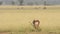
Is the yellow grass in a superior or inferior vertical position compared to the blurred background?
inferior

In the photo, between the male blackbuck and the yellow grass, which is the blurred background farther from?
the male blackbuck

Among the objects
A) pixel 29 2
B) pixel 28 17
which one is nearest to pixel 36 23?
pixel 28 17

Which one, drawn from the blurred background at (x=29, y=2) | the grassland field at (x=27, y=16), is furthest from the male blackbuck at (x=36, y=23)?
the blurred background at (x=29, y=2)

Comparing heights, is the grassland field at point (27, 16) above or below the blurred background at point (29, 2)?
below

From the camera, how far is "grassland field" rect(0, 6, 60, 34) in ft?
5.82

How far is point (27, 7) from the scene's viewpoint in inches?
70.6

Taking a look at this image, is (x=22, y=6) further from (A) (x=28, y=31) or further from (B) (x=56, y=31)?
(B) (x=56, y=31)

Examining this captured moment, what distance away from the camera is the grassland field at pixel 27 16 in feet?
5.82

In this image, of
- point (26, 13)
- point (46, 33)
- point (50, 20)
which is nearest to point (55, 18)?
point (50, 20)

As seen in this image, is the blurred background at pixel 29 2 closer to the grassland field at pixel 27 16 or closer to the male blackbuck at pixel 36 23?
the grassland field at pixel 27 16

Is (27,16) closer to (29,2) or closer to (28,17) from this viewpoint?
(28,17)

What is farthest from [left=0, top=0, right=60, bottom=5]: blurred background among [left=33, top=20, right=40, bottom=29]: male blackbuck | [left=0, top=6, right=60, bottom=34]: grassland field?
[left=33, top=20, right=40, bottom=29]: male blackbuck

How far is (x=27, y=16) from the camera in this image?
180 cm

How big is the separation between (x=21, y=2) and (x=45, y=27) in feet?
1.44
